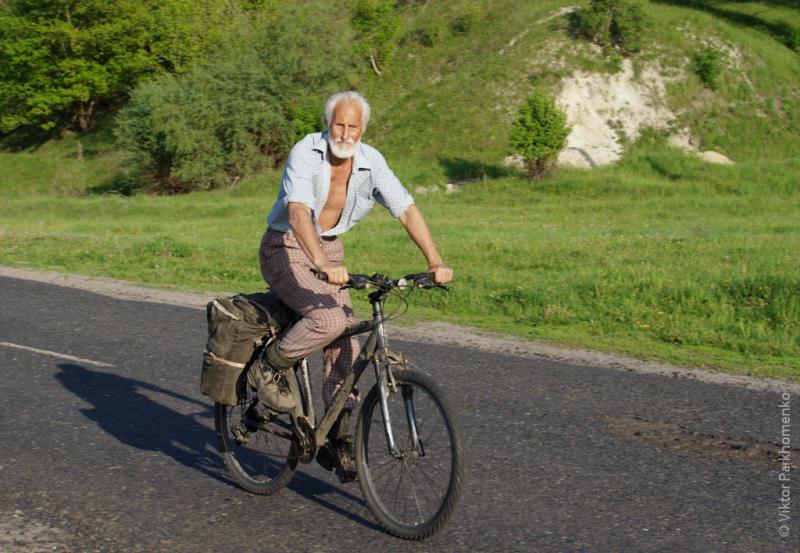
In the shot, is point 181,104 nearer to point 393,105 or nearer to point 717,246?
point 393,105

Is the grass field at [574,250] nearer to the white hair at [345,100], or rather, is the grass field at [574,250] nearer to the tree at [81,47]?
the white hair at [345,100]

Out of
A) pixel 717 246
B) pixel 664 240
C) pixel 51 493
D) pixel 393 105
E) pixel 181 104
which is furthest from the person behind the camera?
pixel 393 105

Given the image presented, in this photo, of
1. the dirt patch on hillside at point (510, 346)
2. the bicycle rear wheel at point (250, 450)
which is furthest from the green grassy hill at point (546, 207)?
the bicycle rear wheel at point (250, 450)

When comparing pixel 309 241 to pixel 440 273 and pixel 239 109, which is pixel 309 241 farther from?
pixel 239 109

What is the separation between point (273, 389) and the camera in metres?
5.10

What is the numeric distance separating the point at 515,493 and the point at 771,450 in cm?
186

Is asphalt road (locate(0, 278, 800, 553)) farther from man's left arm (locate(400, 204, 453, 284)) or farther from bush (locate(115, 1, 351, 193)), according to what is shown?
bush (locate(115, 1, 351, 193))

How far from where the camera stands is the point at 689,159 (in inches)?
1224

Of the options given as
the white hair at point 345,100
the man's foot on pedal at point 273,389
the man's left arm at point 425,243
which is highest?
the white hair at point 345,100

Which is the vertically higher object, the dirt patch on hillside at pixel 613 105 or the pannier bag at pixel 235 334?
the dirt patch on hillside at pixel 613 105

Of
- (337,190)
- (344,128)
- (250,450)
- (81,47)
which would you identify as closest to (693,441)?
(250,450)

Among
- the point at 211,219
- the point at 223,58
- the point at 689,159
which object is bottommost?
the point at 211,219

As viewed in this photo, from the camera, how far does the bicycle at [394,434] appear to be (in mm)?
4371

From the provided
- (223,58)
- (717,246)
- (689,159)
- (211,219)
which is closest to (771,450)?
(717,246)
